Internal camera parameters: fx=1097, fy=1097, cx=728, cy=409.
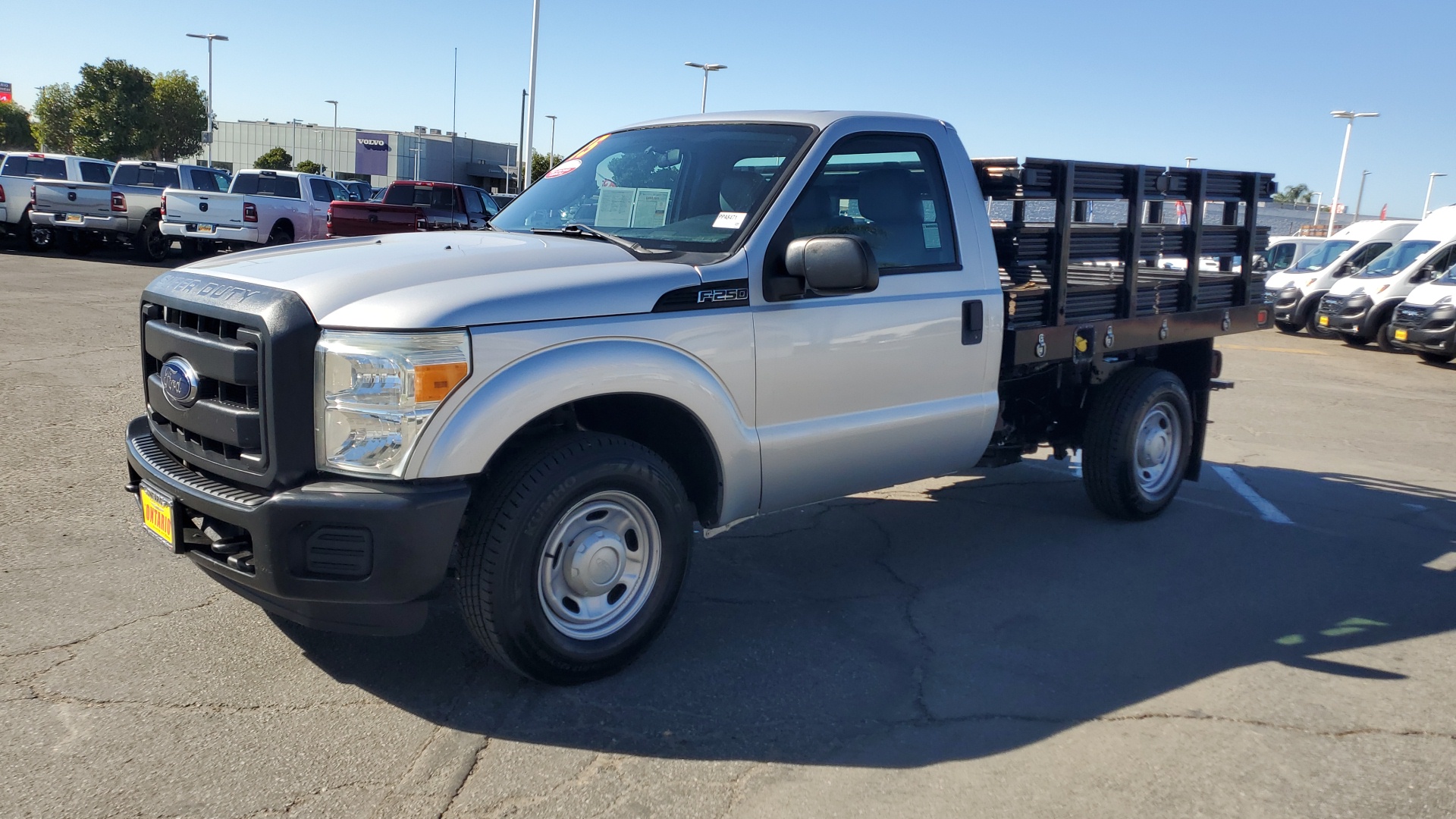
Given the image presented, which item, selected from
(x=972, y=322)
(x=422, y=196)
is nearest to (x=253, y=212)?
(x=422, y=196)

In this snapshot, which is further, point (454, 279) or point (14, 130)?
point (14, 130)

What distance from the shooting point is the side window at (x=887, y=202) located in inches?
176

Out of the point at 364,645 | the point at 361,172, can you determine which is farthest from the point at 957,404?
the point at 361,172

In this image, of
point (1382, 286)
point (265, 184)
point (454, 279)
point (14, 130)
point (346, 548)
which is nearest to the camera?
point (346, 548)

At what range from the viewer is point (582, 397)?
3633mm

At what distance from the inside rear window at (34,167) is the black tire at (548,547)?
75.9 feet

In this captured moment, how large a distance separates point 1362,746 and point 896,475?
79.5 inches

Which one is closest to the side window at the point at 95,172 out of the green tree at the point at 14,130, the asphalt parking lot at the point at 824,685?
the asphalt parking lot at the point at 824,685

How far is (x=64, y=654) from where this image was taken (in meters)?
3.90

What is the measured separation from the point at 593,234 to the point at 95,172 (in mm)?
22605

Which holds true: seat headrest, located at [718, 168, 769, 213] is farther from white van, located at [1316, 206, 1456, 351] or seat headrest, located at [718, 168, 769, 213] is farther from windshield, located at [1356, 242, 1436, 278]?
windshield, located at [1356, 242, 1436, 278]

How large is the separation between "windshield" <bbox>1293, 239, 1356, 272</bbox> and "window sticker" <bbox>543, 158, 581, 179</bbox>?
18.3 metres

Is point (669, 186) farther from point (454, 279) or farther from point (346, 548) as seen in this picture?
point (346, 548)

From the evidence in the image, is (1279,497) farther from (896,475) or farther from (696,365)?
(696,365)
